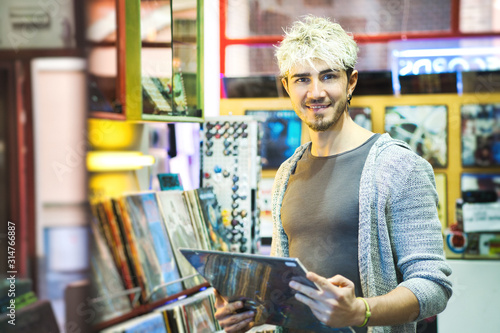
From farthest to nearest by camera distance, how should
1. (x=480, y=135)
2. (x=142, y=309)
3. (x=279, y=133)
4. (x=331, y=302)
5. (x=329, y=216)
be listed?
(x=480, y=135)
(x=279, y=133)
(x=142, y=309)
(x=329, y=216)
(x=331, y=302)

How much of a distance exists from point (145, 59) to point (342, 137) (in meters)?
0.90

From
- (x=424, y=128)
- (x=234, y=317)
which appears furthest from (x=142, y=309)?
(x=424, y=128)

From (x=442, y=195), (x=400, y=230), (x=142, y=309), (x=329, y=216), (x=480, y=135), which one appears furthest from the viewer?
(x=480, y=135)

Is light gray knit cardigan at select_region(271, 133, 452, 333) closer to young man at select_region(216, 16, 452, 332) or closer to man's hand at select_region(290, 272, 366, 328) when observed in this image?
young man at select_region(216, 16, 452, 332)

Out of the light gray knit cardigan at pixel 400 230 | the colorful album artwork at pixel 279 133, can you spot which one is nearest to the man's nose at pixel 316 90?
the light gray knit cardigan at pixel 400 230

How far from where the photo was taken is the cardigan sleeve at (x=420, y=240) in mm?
1522

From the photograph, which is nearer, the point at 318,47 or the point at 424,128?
the point at 318,47

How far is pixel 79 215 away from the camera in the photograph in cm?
181

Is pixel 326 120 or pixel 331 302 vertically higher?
pixel 326 120

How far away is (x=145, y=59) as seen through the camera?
2.21 meters

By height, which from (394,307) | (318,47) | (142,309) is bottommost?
(142,309)

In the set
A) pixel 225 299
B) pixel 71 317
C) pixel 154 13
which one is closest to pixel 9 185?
pixel 71 317

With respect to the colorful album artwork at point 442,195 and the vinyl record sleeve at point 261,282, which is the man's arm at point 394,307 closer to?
the vinyl record sleeve at point 261,282

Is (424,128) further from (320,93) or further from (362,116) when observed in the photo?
(320,93)
